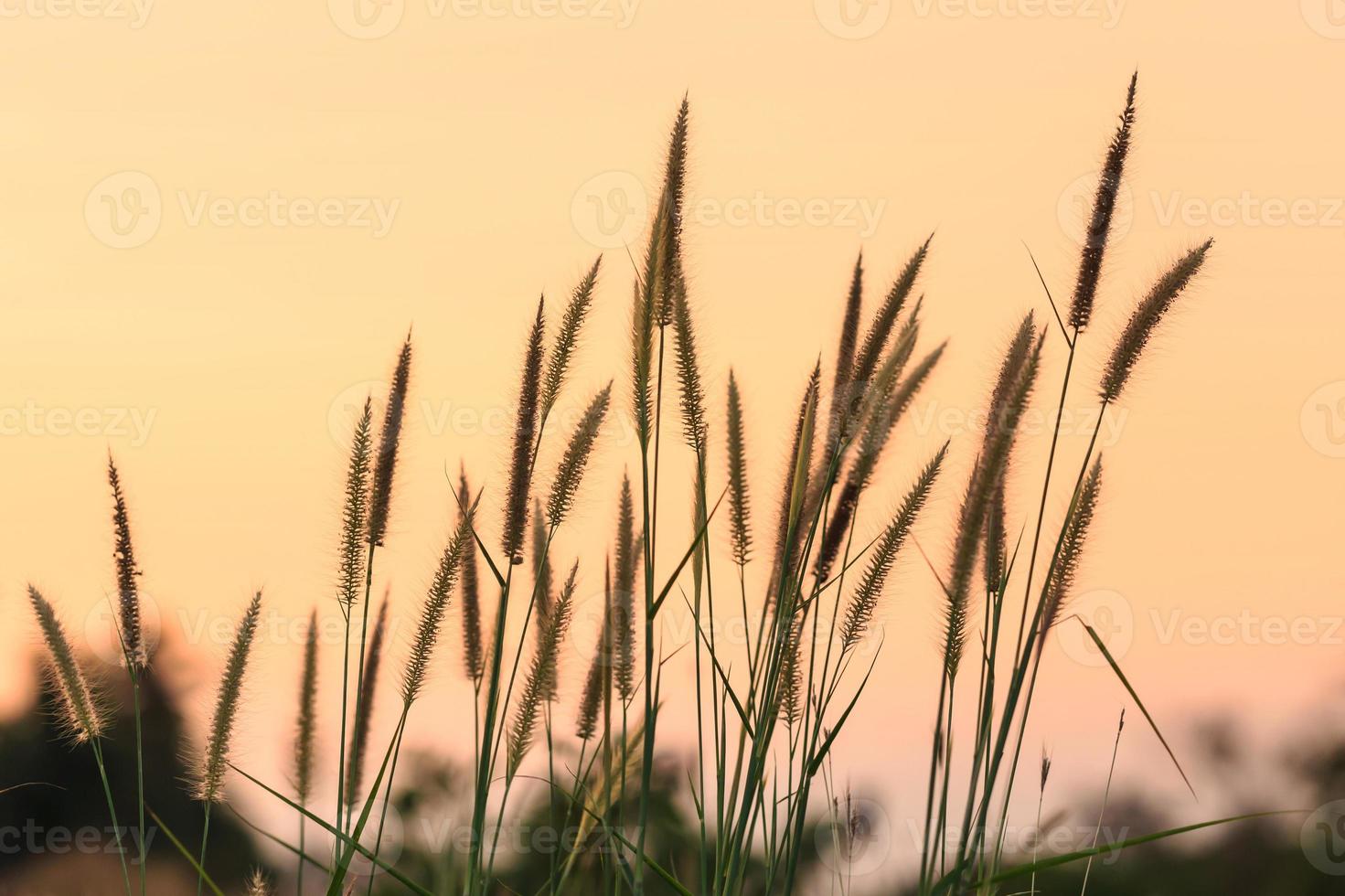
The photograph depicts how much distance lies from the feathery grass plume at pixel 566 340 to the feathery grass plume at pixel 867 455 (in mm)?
720

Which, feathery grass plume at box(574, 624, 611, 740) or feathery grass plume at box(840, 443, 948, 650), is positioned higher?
feathery grass plume at box(840, 443, 948, 650)

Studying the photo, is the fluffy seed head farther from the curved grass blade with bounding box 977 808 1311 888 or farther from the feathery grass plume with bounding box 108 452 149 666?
the curved grass blade with bounding box 977 808 1311 888

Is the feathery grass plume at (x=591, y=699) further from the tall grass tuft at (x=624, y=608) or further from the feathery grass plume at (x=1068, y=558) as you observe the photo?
the feathery grass plume at (x=1068, y=558)

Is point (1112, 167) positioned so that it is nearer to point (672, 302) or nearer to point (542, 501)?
point (672, 302)

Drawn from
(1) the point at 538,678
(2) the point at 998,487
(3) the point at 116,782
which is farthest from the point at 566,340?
(3) the point at 116,782

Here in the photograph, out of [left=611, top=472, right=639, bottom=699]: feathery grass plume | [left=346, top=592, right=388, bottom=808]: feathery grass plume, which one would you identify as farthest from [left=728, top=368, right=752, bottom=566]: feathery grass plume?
[left=346, top=592, right=388, bottom=808]: feathery grass plume

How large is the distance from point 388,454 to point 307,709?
94 cm

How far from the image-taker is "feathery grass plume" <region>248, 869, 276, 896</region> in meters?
3.48

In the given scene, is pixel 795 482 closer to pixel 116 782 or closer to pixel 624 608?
pixel 624 608

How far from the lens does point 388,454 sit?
11.5ft

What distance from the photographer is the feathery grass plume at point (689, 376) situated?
3371mm

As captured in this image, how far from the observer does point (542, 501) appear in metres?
3.71

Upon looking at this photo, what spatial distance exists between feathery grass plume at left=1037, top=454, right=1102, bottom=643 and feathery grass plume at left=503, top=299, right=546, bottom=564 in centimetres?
132

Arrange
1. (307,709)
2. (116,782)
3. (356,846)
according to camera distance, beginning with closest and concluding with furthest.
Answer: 1. (356,846)
2. (307,709)
3. (116,782)
